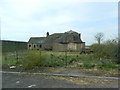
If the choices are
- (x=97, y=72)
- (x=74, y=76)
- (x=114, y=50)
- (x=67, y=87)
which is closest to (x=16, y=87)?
(x=67, y=87)

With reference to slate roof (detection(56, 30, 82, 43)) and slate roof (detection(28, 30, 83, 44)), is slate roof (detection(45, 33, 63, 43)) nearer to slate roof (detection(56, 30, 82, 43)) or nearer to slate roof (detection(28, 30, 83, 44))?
slate roof (detection(28, 30, 83, 44))

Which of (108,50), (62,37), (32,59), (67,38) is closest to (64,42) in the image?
(67,38)

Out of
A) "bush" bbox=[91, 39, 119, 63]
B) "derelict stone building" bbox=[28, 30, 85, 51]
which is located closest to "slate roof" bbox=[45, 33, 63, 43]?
"derelict stone building" bbox=[28, 30, 85, 51]

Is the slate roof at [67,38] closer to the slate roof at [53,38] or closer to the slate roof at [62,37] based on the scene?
the slate roof at [62,37]

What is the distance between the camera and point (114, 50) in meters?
14.0

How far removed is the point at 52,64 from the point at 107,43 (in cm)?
642

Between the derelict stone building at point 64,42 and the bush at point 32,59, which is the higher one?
the derelict stone building at point 64,42

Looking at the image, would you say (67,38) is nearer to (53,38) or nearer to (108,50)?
(53,38)

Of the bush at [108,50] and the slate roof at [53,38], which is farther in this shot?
the slate roof at [53,38]

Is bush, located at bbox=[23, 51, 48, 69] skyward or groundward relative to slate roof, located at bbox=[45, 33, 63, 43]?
groundward

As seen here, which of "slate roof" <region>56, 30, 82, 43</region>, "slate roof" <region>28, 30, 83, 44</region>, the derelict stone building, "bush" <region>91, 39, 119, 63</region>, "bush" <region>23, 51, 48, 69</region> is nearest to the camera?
"bush" <region>23, 51, 48, 69</region>

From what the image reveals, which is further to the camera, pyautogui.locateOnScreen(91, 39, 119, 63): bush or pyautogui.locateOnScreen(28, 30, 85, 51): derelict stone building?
pyautogui.locateOnScreen(28, 30, 85, 51): derelict stone building

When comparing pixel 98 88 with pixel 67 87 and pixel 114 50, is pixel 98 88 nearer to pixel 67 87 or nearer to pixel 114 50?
pixel 67 87

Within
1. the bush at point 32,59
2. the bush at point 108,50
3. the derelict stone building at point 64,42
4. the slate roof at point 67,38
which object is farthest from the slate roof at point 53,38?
the bush at point 32,59
